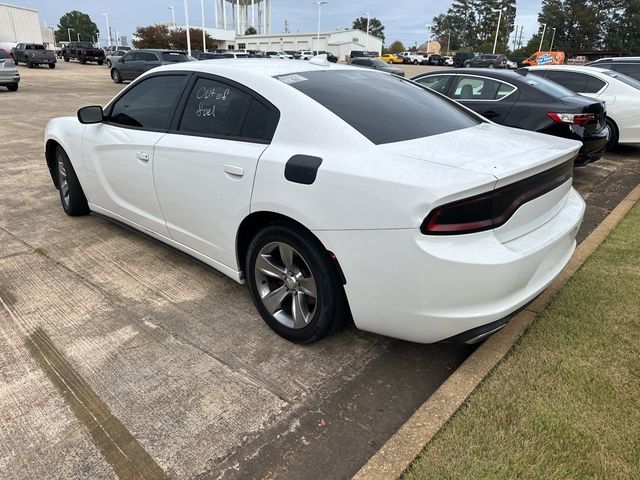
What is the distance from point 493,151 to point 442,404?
129cm

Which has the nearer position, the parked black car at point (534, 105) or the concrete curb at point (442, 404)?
the concrete curb at point (442, 404)

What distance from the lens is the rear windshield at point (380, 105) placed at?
2.68 meters

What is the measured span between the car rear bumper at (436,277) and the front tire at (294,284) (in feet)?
0.42

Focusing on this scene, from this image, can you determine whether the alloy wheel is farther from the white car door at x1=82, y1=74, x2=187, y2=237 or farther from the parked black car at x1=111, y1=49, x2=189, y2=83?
the parked black car at x1=111, y1=49, x2=189, y2=83

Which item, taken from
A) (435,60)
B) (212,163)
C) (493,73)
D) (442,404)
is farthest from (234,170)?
(435,60)

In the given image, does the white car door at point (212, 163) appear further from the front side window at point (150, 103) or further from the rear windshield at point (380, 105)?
the rear windshield at point (380, 105)

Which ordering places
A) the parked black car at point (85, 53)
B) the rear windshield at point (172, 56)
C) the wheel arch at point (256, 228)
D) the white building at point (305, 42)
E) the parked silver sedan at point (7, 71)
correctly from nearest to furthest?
the wheel arch at point (256, 228) < the parked silver sedan at point (7, 71) < the rear windshield at point (172, 56) < the parked black car at point (85, 53) < the white building at point (305, 42)

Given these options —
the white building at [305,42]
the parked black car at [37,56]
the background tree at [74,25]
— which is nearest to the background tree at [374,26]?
the white building at [305,42]

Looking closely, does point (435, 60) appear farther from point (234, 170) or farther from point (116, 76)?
point (234, 170)

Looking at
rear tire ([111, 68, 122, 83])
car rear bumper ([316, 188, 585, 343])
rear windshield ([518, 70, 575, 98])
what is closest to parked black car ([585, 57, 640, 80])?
rear windshield ([518, 70, 575, 98])

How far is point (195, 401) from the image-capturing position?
2.44 m

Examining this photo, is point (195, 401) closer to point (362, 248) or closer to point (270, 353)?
point (270, 353)

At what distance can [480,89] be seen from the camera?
6.86 meters

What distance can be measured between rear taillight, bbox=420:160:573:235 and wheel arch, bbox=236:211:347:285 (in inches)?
22.0
